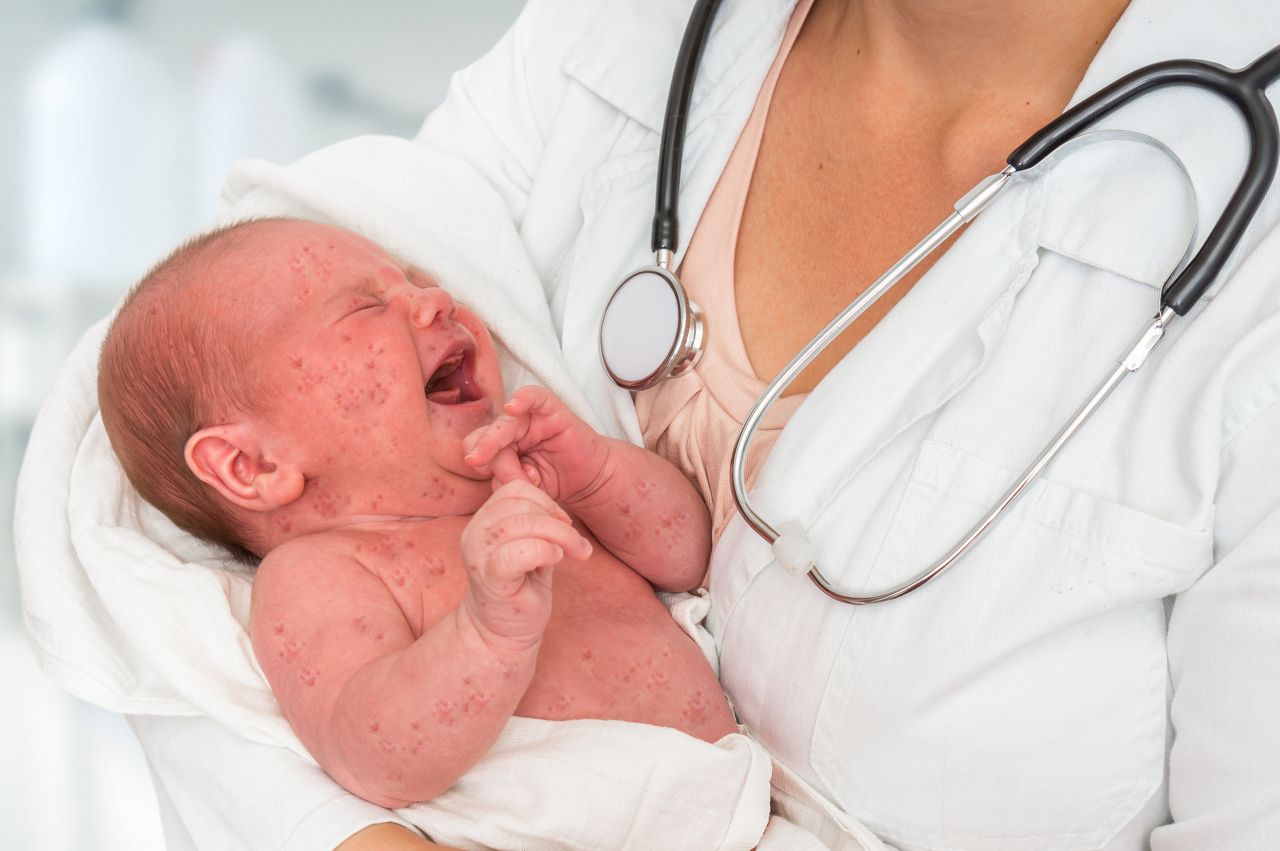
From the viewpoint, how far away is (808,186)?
1.11 metres

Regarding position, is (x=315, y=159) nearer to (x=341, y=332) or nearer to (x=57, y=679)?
(x=341, y=332)

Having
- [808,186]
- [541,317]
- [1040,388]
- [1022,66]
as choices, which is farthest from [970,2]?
[541,317]

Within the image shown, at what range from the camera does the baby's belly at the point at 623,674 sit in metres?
1.01

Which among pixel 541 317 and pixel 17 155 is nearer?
pixel 541 317

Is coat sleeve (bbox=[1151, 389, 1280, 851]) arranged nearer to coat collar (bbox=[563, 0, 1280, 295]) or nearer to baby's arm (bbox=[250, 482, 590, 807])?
coat collar (bbox=[563, 0, 1280, 295])

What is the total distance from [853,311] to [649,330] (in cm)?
22

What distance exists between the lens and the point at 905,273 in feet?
3.14

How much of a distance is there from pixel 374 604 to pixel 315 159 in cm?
58

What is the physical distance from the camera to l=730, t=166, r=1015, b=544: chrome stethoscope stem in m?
0.91

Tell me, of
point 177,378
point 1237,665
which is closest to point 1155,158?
point 1237,665

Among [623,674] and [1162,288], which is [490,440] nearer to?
[623,674]

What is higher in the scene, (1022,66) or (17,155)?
(1022,66)

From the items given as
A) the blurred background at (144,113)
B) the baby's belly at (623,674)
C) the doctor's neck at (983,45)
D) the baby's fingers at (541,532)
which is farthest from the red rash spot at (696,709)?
the blurred background at (144,113)

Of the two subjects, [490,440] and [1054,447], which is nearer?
[1054,447]
